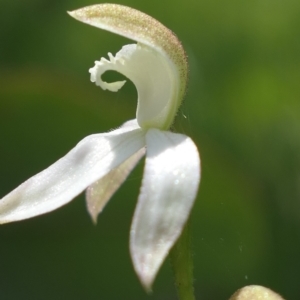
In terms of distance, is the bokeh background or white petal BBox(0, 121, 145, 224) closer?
white petal BBox(0, 121, 145, 224)

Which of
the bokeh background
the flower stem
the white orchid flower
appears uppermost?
the white orchid flower

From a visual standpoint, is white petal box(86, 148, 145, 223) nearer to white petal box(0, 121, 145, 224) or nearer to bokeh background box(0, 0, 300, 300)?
white petal box(0, 121, 145, 224)

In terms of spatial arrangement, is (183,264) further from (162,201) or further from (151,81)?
(151,81)

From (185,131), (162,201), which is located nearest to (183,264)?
(162,201)

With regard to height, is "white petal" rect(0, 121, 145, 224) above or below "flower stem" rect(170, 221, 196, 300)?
above

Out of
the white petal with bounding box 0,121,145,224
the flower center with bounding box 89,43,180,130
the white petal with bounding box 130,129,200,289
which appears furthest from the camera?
the flower center with bounding box 89,43,180,130

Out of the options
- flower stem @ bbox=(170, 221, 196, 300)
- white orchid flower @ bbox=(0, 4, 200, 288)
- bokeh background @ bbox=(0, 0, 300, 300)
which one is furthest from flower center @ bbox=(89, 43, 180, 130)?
bokeh background @ bbox=(0, 0, 300, 300)

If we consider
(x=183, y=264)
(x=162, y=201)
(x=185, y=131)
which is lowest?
(x=185, y=131)

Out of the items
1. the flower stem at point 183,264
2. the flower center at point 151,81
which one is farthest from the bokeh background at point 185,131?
the flower stem at point 183,264
